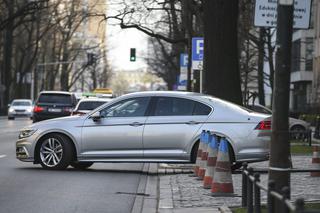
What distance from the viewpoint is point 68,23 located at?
242 feet

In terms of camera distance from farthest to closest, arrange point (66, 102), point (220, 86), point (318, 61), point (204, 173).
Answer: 1. point (318, 61)
2. point (66, 102)
3. point (220, 86)
4. point (204, 173)

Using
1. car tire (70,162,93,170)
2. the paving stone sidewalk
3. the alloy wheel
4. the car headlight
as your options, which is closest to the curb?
the paving stone sidewalk

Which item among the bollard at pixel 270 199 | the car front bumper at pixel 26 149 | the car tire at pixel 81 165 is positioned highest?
the bollard at pixel 270 199

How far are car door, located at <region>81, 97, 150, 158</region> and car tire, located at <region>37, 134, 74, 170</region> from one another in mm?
334

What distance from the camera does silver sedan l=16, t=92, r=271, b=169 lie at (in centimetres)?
1407

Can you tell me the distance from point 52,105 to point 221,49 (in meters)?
15.5

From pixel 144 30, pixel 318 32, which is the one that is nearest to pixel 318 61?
pixel 318 32

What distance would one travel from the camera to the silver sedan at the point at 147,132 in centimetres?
1407

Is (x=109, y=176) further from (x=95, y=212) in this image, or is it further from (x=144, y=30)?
(x=144, y=30)

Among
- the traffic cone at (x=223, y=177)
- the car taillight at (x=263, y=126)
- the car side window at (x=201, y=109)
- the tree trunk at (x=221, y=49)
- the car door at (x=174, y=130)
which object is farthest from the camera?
the tree trunk at (x=221, y=49)

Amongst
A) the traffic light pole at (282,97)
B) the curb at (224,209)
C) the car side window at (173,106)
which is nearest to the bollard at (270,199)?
the traffic light pole at (282,97)

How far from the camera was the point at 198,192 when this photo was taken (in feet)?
37.8

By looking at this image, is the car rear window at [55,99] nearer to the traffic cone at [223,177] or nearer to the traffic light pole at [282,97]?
the traffic cone at [223,177]

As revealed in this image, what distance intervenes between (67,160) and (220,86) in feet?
19.1
